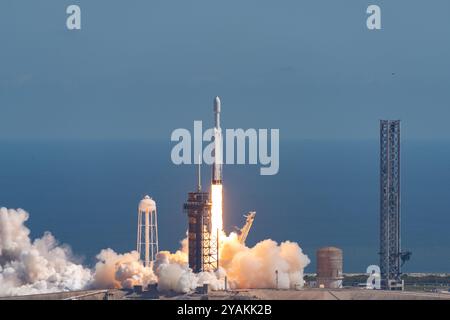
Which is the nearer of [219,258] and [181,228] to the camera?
[219,258]

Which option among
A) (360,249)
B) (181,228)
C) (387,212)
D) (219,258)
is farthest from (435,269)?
(219,258)

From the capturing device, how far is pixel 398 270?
130500mm

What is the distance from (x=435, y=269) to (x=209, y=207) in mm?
51881

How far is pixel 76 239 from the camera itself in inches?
7087

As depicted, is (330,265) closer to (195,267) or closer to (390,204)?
(390,204)

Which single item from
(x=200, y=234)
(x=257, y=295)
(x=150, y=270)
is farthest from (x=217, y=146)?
(x=257, y=295)

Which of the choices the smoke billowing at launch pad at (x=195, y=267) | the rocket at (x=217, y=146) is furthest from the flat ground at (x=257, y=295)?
the rocket at (x=217, y=146)

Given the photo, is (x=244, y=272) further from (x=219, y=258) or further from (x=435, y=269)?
(x=435, y=269)

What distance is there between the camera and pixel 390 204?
130750mm

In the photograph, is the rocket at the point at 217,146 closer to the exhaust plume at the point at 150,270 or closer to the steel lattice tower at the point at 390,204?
the exhaust plume at the point at 150,270

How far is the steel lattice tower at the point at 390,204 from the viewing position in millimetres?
130000

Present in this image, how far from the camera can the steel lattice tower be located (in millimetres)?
130000
